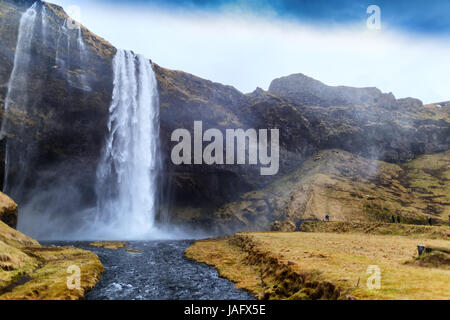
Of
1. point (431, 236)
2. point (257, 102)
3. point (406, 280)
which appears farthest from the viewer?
point (257, 102)

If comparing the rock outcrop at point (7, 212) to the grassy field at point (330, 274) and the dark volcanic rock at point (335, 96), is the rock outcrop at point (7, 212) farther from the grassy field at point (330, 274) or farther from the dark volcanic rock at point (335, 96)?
the dark volcanic rock at point (335, 96)

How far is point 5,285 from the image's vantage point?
14.0 meters

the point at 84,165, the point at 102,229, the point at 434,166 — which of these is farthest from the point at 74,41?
the point at 434,166

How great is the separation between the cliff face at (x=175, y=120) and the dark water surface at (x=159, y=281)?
118 feet

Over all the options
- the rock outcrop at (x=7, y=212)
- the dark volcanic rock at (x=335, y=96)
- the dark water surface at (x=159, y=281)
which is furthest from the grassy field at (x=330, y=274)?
the dark volcanic rock at (x=335, y=96)

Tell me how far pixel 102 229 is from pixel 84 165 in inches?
552

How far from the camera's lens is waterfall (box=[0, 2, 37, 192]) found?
47531 millimetres

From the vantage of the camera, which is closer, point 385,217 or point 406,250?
point 406,250

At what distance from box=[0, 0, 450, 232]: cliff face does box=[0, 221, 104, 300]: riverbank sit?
3473 centimetres

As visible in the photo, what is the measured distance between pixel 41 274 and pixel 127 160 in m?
42.1

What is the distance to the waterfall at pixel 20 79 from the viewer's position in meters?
47.5

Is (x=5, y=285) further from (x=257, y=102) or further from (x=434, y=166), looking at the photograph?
(x=434, y=166)

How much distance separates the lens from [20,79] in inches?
1905

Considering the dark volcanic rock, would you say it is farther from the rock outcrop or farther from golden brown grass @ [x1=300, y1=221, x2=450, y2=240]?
the rock outcrop
